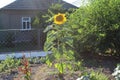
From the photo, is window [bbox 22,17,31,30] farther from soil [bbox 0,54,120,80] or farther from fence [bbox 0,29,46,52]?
soil [bbox 0,54,120,80]

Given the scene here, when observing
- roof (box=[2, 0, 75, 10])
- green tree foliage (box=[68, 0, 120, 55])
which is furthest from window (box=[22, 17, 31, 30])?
green tree foliage (box=[68, 0, 120, 55])

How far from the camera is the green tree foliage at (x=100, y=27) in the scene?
9.31 m

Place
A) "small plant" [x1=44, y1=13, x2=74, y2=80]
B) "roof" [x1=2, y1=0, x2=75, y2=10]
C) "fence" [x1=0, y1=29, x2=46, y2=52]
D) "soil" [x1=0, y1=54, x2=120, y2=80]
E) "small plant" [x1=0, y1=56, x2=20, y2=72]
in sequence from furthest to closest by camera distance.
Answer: "roof" [x1=2, y1=0, x2=75, y2=10], "fence" [x1=0, y1=29, x2=46, y2=52], "small plant" [x1=0, y1=56, x2=20, y2=72], "soil" [x1=0, y1=54, x2=120, y2=80], "small plant" [x1=44, y1=13, x2=74, y2=80]

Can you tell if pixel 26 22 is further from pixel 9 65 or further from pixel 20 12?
pixel 9 65

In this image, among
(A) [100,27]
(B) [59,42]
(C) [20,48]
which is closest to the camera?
(B) [59,42]

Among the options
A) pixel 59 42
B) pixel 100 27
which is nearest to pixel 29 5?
pixel 100 27

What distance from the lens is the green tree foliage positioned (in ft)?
30.6

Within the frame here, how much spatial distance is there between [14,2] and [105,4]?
50.3 ft

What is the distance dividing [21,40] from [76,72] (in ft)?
44.8

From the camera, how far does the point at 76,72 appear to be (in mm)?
7371

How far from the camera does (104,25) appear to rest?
9.34 m

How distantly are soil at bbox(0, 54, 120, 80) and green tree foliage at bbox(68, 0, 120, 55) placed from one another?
Result: 0.35 metres

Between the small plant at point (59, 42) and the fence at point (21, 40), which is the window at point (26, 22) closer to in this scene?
the fence at point (21, 40)

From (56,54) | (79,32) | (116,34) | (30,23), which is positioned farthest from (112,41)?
(30,23)
